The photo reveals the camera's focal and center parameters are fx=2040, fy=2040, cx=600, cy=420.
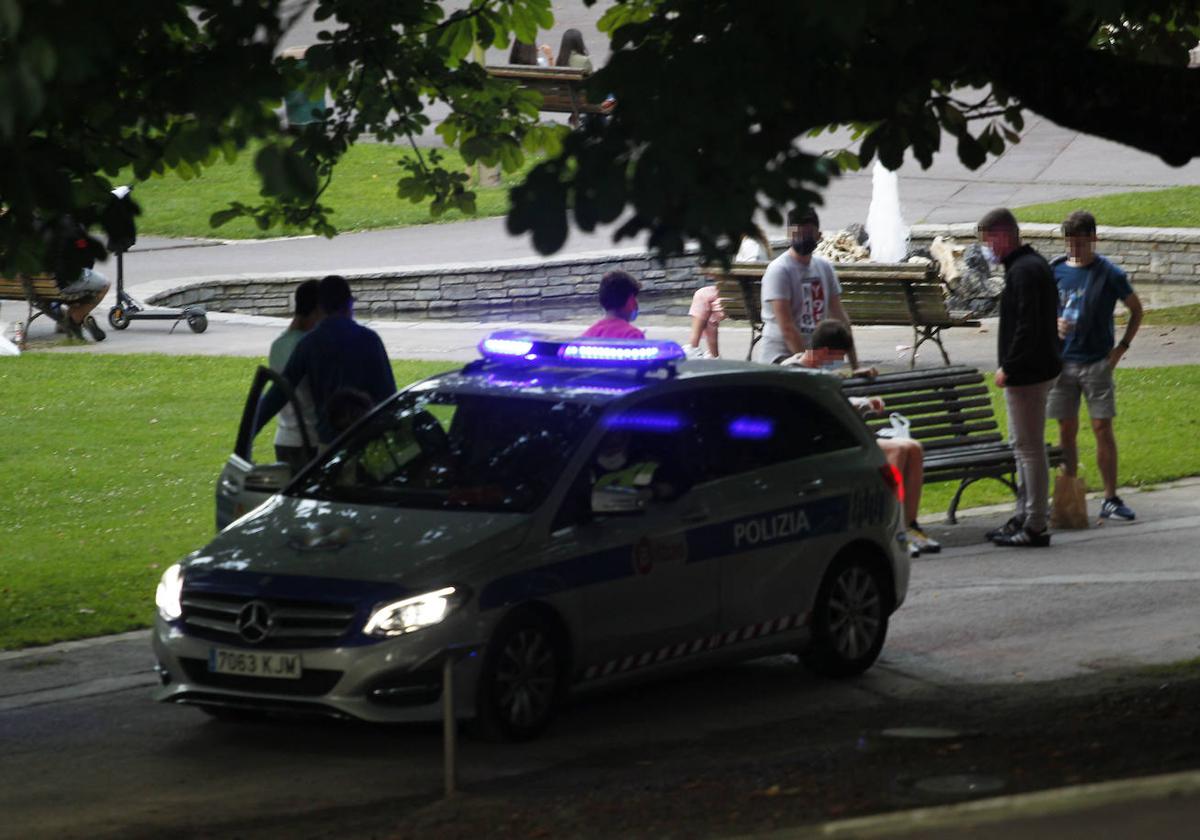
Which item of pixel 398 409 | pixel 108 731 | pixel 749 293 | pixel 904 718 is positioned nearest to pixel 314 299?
pixel 398 409

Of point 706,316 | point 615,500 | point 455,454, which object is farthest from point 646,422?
point 706,316

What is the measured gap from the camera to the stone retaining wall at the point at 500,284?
25516 mm

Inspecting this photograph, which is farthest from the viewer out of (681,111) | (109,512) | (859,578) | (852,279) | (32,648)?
(852,279)

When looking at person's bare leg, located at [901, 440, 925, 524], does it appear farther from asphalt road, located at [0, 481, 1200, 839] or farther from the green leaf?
the green leaf

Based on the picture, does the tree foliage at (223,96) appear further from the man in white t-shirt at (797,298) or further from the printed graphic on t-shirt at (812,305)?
the printed graphic on t-shirt at (812,305)

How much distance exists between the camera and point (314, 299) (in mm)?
11375

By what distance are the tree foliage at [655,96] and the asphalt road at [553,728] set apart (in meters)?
2.16

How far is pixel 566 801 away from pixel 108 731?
8.59ft

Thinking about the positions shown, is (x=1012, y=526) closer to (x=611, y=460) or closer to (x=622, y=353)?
(x=622, y=353)

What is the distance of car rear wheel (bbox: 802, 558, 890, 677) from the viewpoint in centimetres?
970

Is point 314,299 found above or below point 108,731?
above

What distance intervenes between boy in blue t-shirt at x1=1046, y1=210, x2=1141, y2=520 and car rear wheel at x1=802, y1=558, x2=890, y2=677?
12.7ft

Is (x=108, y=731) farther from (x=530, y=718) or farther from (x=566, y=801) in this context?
(x=566, y=801)

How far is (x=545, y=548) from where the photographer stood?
8438 millimetres
